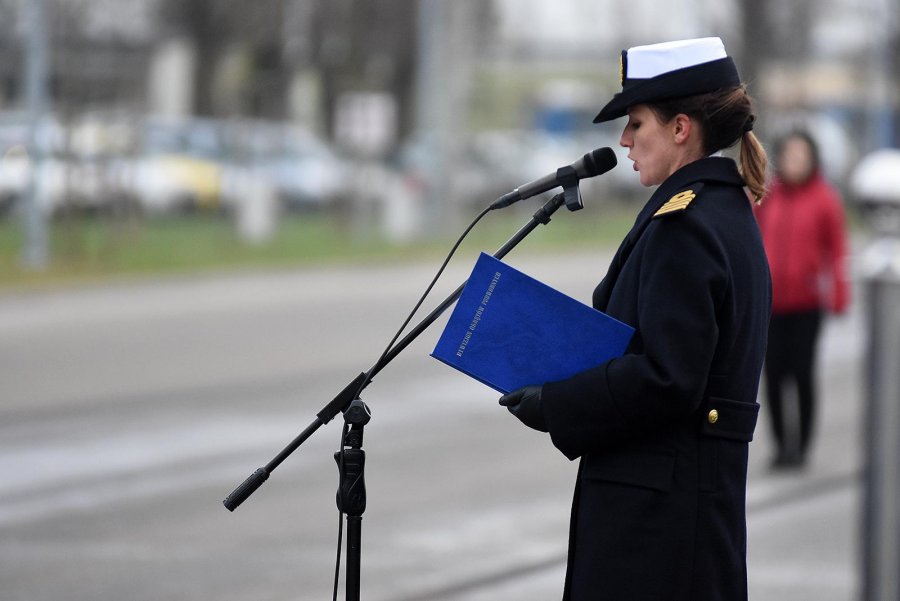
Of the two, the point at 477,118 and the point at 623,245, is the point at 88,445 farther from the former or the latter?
the point at 477,118

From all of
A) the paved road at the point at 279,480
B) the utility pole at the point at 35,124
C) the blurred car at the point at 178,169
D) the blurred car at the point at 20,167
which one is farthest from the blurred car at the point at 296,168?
the paved road at the point at 279,480

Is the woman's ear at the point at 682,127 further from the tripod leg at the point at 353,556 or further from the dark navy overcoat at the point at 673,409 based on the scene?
the tripod leg at the point at 353,556

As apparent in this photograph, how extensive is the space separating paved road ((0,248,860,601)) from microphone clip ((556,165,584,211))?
3047mm

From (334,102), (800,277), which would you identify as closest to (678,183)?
(800,277)

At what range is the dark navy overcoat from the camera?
10.1ft

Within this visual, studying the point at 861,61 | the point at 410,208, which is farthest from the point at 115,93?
the point at 861,61

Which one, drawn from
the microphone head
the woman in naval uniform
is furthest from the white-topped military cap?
the microphone head

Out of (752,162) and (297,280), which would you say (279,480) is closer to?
(752,162)

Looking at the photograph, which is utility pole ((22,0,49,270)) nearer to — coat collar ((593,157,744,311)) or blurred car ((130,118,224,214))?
blurred car ((130,118,224,214))

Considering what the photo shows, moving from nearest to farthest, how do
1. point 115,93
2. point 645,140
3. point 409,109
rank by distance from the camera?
point 645,140, point 115,93, point 409,109

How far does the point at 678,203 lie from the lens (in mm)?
3158

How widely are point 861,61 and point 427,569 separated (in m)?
47.0

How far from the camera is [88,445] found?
9383 mm

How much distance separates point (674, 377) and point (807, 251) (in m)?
→ 5.98
